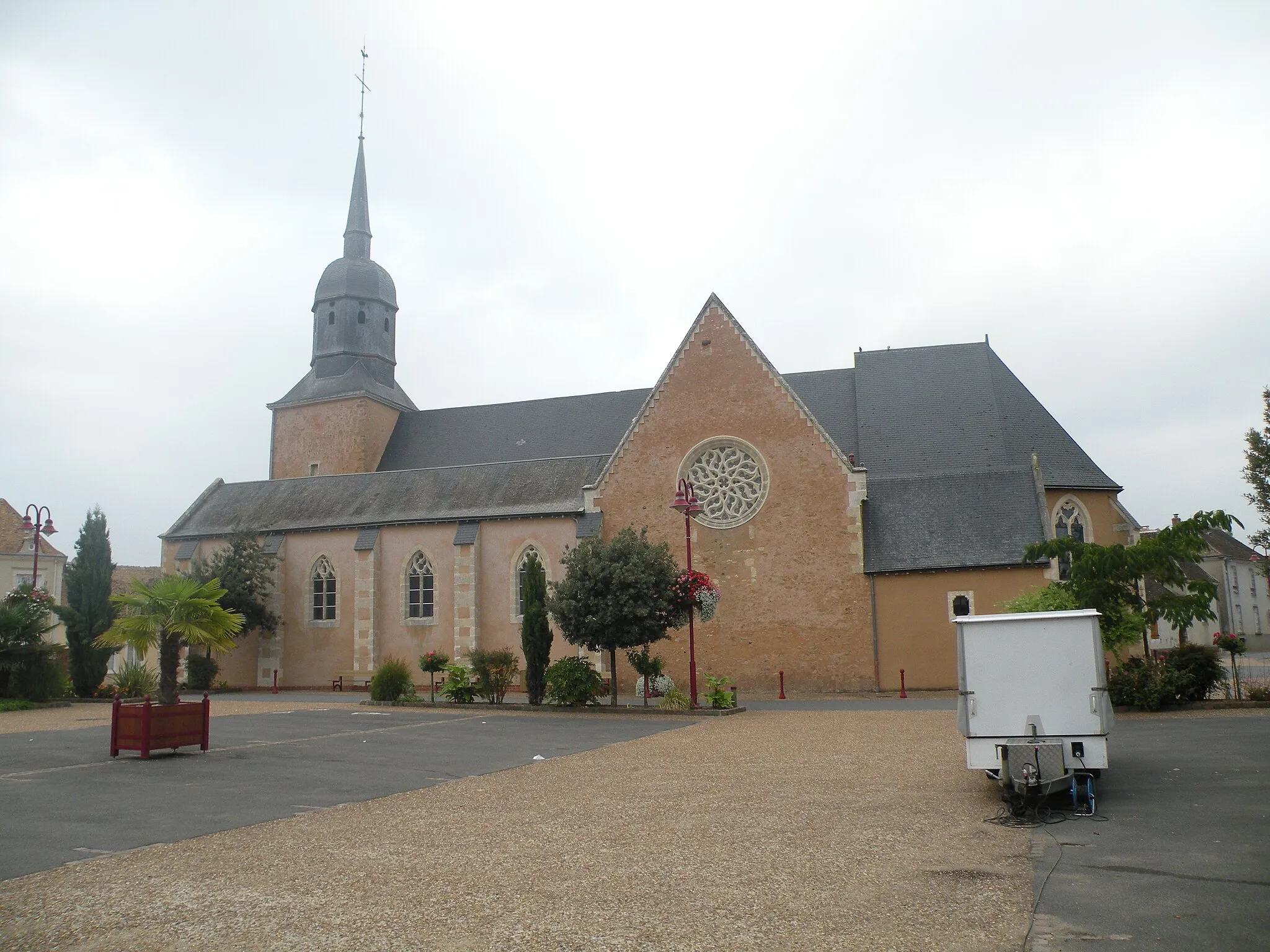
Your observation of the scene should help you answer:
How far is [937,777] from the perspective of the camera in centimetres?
1141

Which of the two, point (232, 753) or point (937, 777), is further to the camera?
point (232, 753)

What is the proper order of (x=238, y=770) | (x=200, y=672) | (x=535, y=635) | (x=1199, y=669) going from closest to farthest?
1. (x=238, y=770)
2. (x=1199, y=669)
3. (x=535, y=635)
4. (x=200, y=672)

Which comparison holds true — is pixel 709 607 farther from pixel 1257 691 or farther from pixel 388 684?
pixel 1257 691

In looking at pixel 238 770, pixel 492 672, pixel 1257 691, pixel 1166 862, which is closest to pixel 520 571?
pixel 492 672

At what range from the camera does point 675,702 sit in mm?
22219

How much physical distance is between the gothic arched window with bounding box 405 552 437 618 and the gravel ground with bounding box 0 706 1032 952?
22970mm

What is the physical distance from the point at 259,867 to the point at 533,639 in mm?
16779

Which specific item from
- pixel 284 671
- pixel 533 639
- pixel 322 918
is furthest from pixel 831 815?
pixel 284 671

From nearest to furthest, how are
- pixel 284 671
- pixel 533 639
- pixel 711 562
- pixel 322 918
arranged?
pixel 322 918 < pixel 533 639 < pixel 711 562 < pixel 284 671

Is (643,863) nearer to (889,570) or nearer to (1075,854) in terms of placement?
(1075,854)

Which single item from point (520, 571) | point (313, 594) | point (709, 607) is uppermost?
point (520, 571)

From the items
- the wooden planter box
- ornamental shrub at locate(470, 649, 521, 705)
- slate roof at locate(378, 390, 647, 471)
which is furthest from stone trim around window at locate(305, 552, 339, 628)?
the wooden planter box

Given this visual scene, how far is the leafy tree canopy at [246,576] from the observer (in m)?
32.8

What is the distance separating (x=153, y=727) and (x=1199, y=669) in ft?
58.9
